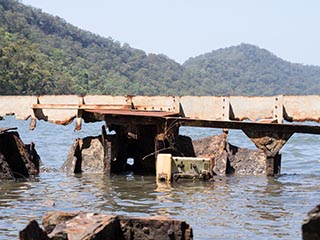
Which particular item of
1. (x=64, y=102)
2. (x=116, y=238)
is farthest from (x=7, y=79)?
(x=116, y=238)

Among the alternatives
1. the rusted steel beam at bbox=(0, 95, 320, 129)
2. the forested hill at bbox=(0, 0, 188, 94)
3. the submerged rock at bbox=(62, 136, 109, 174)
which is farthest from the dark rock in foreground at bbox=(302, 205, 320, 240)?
the forested hill at bbox=(0, 0, 188, 94)

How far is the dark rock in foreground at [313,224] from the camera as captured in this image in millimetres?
5980

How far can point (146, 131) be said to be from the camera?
16141 mm

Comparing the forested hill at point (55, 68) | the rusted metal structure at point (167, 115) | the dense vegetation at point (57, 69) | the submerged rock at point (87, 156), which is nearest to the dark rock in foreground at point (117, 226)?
the rusted metal structure at point (167, 115)

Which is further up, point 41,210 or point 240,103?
point 240,103

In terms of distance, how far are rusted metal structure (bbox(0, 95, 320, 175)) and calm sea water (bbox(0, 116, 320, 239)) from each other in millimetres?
760

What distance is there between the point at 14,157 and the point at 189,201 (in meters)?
4.64

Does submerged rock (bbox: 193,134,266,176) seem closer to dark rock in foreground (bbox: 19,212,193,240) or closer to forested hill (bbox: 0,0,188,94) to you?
dark rock in foreground (bbox: 19,212,193,240)

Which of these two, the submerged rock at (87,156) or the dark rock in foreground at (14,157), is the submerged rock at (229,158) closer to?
the submerged rock at (87,156)

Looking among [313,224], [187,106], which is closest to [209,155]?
[187,106]

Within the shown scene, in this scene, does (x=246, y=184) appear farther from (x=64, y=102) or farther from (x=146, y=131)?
(x=64, y=102)

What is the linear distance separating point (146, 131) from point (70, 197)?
3645 mm

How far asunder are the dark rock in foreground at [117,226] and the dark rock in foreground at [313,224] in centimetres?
198

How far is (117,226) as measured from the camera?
760cm
